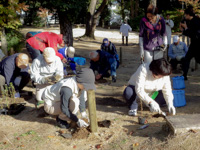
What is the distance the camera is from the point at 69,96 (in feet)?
12.3

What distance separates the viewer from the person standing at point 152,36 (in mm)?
5633

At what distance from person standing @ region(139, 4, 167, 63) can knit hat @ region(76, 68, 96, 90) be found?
2404 mm

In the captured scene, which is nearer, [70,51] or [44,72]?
[44,72]

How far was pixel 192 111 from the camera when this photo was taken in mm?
4734

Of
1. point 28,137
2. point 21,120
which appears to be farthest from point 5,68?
point 28,137

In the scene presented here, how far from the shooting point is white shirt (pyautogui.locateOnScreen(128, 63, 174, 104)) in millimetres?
4152

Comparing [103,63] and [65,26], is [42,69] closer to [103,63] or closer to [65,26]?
[103,63]

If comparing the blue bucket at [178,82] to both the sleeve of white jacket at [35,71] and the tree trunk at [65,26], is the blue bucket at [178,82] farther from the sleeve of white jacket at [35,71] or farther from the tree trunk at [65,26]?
the tree trunk at [65,26]

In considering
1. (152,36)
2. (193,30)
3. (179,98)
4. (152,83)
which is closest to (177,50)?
(193,30)

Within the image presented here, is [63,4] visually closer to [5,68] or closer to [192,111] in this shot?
[5,68]

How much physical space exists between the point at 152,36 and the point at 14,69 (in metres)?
2.97

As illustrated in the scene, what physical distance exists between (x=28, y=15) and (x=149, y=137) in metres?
25.5

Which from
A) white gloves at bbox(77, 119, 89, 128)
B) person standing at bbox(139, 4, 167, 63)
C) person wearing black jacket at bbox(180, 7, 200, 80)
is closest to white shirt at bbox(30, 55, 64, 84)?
white gloves at bbox(77, 119, 89, 128)

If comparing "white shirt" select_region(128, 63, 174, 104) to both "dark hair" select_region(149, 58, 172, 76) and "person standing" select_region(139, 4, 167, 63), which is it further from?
"person standing" select_region(139, 4, 167, 63)
